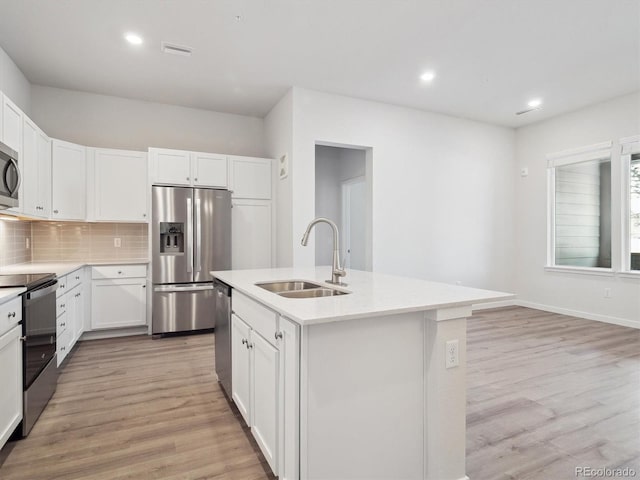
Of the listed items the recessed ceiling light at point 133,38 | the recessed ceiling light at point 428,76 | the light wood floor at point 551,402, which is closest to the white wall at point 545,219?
the light wood floor at point 551,402

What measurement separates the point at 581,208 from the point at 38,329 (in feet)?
21.0

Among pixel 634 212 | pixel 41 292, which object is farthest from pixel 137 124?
pixel 634 212

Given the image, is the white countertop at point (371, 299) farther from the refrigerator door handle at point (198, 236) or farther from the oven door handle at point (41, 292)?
the refrigerator door handle at point (198, 236)

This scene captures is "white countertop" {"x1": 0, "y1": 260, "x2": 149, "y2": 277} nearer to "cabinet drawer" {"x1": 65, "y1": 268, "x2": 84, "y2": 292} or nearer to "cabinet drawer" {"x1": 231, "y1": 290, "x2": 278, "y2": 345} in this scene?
"cabinet drawer" {"x1": 65, "y1": 268, "x2": 84, "y2": 292}

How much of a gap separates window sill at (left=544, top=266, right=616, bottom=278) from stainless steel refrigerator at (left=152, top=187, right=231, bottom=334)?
15.5 feet

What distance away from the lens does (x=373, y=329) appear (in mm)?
1518

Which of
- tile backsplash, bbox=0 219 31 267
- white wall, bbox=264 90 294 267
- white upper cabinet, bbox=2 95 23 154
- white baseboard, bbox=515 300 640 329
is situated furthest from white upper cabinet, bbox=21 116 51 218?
white baseboard, bbox=515 300 640 329

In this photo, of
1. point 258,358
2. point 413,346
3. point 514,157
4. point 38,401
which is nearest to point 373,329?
point 413,346

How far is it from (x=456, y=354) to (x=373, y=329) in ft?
1.37

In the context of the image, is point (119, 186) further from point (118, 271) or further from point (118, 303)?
point (118, 303)

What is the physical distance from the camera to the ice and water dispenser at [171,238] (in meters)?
4.14

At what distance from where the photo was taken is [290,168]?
432cm

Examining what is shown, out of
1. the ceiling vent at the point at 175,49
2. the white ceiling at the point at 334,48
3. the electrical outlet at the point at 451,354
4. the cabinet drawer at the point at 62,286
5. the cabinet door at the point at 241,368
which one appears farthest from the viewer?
the ceiling vent at the point at 175,49

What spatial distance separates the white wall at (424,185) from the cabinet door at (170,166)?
132cm
